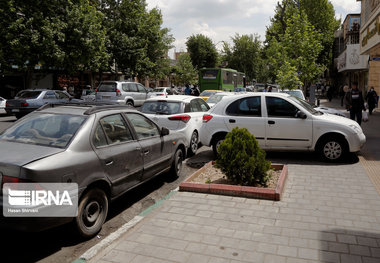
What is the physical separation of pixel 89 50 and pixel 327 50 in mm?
38802

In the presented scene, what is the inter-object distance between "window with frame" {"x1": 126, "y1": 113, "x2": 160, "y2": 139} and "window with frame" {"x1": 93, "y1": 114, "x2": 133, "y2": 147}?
24cm

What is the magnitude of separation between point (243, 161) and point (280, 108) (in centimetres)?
311

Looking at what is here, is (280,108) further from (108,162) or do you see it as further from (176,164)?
(108,162)

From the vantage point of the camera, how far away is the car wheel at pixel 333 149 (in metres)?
7.99

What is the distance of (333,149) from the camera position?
315 inches

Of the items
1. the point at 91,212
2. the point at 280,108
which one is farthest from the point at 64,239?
the point at 280,108

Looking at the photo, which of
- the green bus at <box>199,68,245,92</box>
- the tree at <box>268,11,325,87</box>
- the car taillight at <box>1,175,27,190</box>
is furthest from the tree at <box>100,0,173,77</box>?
the car taillight at <box>1,175,27,190</box>

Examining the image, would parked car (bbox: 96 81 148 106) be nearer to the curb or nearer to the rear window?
the rear window

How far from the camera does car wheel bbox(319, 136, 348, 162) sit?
799cm

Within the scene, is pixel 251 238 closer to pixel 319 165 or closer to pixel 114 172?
pixel 114 172

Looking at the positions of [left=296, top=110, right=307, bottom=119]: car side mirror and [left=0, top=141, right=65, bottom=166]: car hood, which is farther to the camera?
[left=296, top=110, right=307, bottom=119]: car side mirror

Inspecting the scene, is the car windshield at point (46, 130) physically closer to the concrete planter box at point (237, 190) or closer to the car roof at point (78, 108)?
the car roof at point (78, 108)

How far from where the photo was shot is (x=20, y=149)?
3893 millimetres

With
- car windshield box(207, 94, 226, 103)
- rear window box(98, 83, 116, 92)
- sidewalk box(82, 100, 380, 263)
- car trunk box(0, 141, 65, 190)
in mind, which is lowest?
sidewalk box(82, 100, 380, 263)
